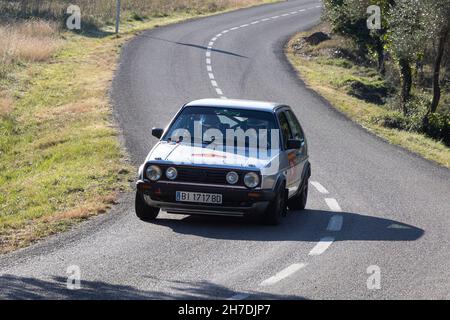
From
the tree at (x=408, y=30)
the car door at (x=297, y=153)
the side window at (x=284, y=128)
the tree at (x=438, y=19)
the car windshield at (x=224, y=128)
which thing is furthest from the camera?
the tree at (x=408, y=30)

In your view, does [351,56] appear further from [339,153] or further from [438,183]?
[438,183]

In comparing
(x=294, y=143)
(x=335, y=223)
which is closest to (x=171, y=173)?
(x=294, y=143)

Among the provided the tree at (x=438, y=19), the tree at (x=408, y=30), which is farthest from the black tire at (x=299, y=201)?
the tree at (x=408, y=30)

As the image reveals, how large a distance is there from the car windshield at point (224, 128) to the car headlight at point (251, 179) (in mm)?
1001

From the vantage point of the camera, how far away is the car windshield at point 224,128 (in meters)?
14.2

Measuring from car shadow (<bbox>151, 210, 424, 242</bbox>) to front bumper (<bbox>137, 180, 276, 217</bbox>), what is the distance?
242mm

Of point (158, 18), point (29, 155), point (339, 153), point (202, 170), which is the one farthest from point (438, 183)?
point (158, 18)

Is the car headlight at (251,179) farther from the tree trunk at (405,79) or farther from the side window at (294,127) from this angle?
the tree trunk at (405,79)

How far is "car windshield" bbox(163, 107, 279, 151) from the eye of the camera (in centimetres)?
1417

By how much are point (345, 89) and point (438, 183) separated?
15.4m

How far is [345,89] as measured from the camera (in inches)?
1347

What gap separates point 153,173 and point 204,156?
74 cm

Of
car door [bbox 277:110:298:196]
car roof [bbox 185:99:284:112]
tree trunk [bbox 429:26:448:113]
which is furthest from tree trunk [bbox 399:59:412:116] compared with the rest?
car roof [bbox 185:99:284:112]

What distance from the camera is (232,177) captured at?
13094mm
